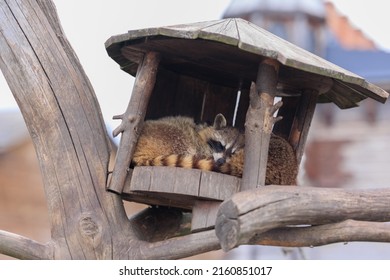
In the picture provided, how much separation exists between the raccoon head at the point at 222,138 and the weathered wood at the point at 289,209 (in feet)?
2.85

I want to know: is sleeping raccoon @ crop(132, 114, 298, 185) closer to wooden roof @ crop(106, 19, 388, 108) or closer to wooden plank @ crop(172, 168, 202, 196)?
wooden plank @ crop(172, 168, 202, 196)

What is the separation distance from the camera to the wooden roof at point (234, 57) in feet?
16.9

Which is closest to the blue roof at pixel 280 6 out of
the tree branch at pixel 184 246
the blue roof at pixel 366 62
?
the blue roof at pixel 366 62

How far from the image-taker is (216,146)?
6137mm

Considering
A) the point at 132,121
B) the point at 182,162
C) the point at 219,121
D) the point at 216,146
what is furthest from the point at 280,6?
the point at 182,162

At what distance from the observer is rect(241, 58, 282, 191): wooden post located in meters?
5.33

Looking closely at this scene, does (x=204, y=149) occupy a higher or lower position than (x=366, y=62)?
lower

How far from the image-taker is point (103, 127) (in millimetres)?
5719

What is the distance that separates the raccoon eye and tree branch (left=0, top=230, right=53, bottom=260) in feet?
4.06

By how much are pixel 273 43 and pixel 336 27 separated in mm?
8589

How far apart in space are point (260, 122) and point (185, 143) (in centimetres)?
65

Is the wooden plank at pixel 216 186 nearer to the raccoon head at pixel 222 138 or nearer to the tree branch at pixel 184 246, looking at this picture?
the tree branch at pixel 184 246

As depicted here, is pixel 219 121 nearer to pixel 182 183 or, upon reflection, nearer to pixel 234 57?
pixel 234 57

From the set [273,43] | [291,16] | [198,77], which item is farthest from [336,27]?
[273,43]
